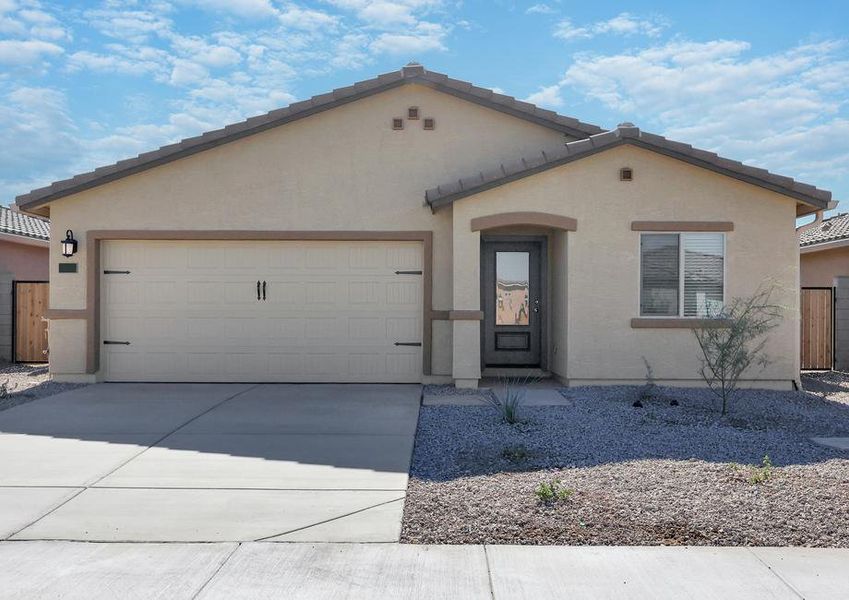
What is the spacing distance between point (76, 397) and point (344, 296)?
174 inches

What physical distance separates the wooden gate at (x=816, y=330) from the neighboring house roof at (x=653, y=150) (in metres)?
4.08

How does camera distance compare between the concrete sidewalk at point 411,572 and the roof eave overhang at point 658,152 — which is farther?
the roof eave overhang at point 658,152

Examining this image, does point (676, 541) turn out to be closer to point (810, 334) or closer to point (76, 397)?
point (76, 397)

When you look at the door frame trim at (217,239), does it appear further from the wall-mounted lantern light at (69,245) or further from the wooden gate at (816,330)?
the wooden gate at (816,330)

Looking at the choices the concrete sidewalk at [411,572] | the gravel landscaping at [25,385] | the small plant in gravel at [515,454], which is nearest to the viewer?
the concrete sidewalk at [411,572]

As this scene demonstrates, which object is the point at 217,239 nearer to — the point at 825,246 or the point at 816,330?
the point at 816,330

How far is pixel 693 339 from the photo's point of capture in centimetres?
1166

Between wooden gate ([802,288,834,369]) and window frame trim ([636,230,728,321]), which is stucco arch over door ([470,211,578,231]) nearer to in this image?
window frame trim ([636,230,728,321])

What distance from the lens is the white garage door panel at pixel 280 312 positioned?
1270cm

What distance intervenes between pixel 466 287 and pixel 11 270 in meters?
12.4

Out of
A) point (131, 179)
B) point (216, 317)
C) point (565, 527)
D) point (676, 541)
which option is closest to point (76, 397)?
point (216, 317)

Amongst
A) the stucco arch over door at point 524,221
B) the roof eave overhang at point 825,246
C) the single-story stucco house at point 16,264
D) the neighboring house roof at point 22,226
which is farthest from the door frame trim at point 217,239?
the roof eave overhang at point 825,246

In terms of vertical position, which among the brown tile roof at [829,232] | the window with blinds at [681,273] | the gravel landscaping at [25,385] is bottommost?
the gravel landscaping at [25,385]

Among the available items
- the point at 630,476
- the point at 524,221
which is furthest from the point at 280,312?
the point at 630,476
